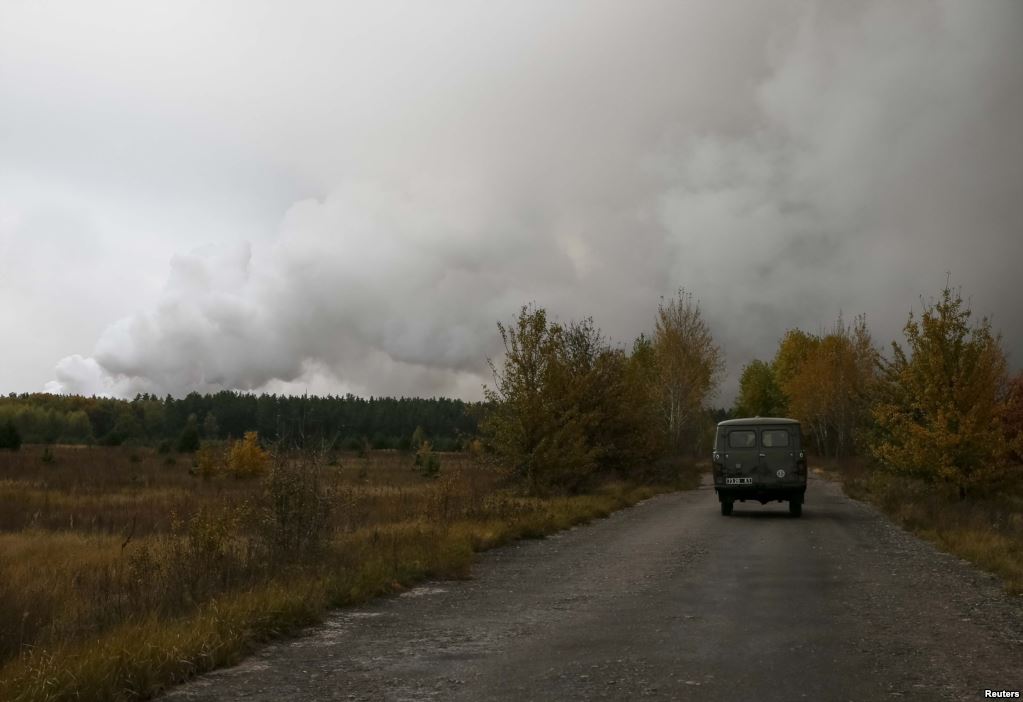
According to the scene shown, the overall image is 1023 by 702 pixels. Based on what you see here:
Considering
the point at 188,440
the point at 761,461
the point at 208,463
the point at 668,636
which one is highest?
the point at 188,440

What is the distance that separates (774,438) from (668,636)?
14.4 meters

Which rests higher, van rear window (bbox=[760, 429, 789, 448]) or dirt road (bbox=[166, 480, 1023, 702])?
van rear window (bbox=[760, 429, 789, 448])

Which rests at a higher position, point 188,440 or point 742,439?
point 742,439

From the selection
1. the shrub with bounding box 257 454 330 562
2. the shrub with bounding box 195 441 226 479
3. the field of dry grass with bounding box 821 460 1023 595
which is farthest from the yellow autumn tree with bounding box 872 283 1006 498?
the shrub with bounding box 195 441 226 479

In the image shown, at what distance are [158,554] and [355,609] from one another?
446cm

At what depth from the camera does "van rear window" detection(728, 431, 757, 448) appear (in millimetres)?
21031

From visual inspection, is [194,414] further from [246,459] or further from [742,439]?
[742,439]

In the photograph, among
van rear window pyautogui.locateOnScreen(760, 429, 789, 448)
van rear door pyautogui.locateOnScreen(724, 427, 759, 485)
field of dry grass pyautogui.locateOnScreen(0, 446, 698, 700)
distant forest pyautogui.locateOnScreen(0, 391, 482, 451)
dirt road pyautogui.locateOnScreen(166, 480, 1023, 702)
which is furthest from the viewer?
distant forest pyautogui.locateOnScreen(0, 391, 482, 451)

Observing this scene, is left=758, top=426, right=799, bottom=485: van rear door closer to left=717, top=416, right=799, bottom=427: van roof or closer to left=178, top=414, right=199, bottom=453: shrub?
left=717, top=416, right=799, bottom=427: van roof

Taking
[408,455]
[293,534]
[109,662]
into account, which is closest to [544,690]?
[109,662]

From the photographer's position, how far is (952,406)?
2147 cm

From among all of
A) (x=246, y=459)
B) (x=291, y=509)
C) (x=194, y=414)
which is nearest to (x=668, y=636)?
(x=291, y=509)

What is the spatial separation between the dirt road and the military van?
663 cm

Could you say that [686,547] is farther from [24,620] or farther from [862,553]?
[24,620]
